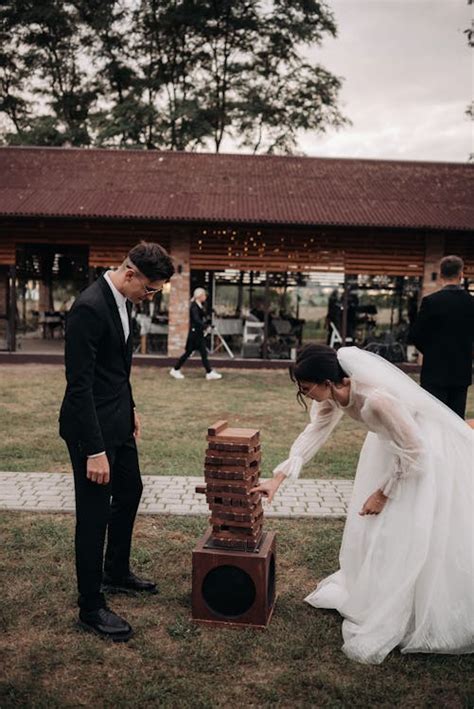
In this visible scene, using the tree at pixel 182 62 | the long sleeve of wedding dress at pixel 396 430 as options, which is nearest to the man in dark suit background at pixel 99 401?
the long sleeve of wedding dress at pixel 396 430

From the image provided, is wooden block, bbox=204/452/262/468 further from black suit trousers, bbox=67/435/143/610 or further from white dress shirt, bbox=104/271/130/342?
white dress shirt, bbox=104/271/130/342

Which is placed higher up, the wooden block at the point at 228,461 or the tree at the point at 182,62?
the tree at the point at 182,62

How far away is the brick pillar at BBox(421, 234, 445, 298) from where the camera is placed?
1769 centimetres

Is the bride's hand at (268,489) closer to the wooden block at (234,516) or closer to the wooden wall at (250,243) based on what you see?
the wooden block at (234,516)

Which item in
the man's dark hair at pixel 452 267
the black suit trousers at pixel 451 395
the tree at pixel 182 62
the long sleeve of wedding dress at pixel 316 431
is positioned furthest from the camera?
the tree at pixel 182 62

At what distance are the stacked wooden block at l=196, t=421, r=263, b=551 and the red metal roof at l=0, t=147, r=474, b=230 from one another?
1327 centimetres

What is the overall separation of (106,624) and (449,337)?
3972 millimetres

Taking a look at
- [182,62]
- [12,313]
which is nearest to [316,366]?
[12,313]

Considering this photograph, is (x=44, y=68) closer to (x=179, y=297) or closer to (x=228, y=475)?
(x=179, y=297)

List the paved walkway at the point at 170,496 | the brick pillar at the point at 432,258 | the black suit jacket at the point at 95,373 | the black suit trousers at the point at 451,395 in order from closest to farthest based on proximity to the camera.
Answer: the black suit jacket at the point at 95,373 → the paved walkway at the point at 170,496 → the black suit trousers at the point at 451,395 → the brick pillar at the point at 432,258

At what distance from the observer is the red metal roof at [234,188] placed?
16859mm

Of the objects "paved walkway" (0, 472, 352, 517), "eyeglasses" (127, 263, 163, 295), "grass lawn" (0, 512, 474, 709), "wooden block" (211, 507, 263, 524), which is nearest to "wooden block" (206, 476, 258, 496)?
"wooden block" (211, 507, 263, 524)

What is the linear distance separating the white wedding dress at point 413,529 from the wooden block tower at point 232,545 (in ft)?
1.80

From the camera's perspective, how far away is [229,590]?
3887 mm
